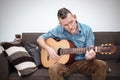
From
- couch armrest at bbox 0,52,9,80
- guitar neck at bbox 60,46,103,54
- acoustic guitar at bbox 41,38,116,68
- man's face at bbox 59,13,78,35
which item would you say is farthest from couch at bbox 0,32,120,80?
man's face at bbox 59,13,78,35

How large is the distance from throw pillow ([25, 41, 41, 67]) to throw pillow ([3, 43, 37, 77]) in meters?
0.06

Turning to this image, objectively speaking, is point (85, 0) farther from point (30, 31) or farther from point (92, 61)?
point (92, 61)

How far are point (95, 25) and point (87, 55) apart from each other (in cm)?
104

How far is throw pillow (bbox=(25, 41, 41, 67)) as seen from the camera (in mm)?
2828

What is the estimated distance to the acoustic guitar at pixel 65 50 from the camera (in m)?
2.24

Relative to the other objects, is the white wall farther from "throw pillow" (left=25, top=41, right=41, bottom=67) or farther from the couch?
"throw pillow" (left=25, top=41, right=41, bottom=67)

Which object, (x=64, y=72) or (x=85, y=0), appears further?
(x=85, y=0)

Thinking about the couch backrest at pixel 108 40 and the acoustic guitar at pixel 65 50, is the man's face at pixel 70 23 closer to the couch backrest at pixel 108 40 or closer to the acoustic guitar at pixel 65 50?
the acoustic guitar at pixel 65 50

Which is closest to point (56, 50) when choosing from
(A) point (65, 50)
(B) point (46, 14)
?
(A) point (65, 50)

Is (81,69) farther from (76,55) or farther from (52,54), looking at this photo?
(52,54)

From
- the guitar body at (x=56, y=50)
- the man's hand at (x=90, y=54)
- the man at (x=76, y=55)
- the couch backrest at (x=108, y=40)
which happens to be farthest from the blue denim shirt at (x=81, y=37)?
the couch backrest at (x=108, y=40)

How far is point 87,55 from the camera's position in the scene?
2.30 meters

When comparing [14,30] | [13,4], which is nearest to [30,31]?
[14,30]

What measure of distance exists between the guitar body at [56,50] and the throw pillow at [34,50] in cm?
7
